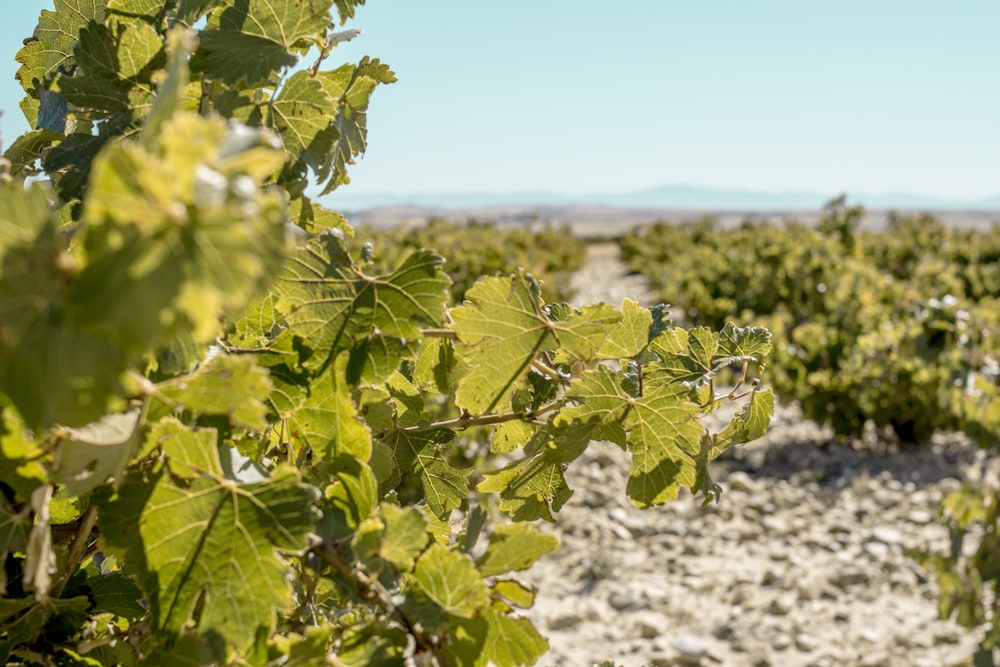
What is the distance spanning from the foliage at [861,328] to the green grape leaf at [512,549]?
3339 mm

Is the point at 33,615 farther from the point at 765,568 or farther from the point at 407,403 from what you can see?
the point at 765,568

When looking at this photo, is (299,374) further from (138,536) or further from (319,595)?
(319,595)

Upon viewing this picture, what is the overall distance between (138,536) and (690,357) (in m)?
0.63

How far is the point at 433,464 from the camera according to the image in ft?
3.81

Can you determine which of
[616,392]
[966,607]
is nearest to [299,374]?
[616,392]

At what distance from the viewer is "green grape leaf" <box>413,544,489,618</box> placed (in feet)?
2.56

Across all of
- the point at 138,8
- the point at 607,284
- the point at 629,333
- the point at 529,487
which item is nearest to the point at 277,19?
the point at 138,8

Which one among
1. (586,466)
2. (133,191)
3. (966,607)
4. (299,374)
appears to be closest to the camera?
(133,191)

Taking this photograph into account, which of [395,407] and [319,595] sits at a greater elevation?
[395,407]

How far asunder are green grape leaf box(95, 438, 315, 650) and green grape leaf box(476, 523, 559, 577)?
7.4 inches

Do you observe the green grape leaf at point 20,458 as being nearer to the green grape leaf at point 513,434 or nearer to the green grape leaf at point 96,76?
the green grape leaf at point 96,76

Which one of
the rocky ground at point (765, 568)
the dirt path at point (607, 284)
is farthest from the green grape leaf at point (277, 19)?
the dirt path at point (607, 284)

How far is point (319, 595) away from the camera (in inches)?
43.9

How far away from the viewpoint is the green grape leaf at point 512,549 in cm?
84
